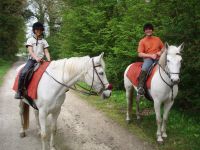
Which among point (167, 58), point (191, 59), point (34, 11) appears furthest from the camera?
point (34, 11)

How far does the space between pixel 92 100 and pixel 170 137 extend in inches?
203

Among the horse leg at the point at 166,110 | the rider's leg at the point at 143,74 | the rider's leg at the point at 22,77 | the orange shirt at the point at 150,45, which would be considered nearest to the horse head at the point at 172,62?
the horse leg at the point at 166,110

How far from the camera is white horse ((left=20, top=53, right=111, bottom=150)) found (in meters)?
5.35

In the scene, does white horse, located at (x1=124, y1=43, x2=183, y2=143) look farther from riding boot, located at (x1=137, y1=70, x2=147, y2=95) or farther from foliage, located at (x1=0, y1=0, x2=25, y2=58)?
foliage, located at (x1=0, y1=0, x2=25, y2=58)

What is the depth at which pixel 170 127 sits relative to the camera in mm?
7914

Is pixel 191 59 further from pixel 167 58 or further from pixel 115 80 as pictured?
pixel 115 80

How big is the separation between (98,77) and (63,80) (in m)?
0.79

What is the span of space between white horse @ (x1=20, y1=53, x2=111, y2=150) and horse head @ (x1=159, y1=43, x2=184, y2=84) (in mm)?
1494

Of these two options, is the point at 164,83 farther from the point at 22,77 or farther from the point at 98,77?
the point at 22,77

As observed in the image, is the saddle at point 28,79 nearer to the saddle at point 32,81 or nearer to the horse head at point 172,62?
the saddle at point 32,81

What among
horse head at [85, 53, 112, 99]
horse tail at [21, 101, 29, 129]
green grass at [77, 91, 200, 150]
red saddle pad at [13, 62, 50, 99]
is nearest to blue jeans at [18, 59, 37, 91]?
red saddle pad at [13, 62, 50, 99]

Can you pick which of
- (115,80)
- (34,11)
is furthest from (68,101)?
(34,11)

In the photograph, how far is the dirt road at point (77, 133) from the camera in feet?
21.6

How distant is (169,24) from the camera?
8.75 meters
